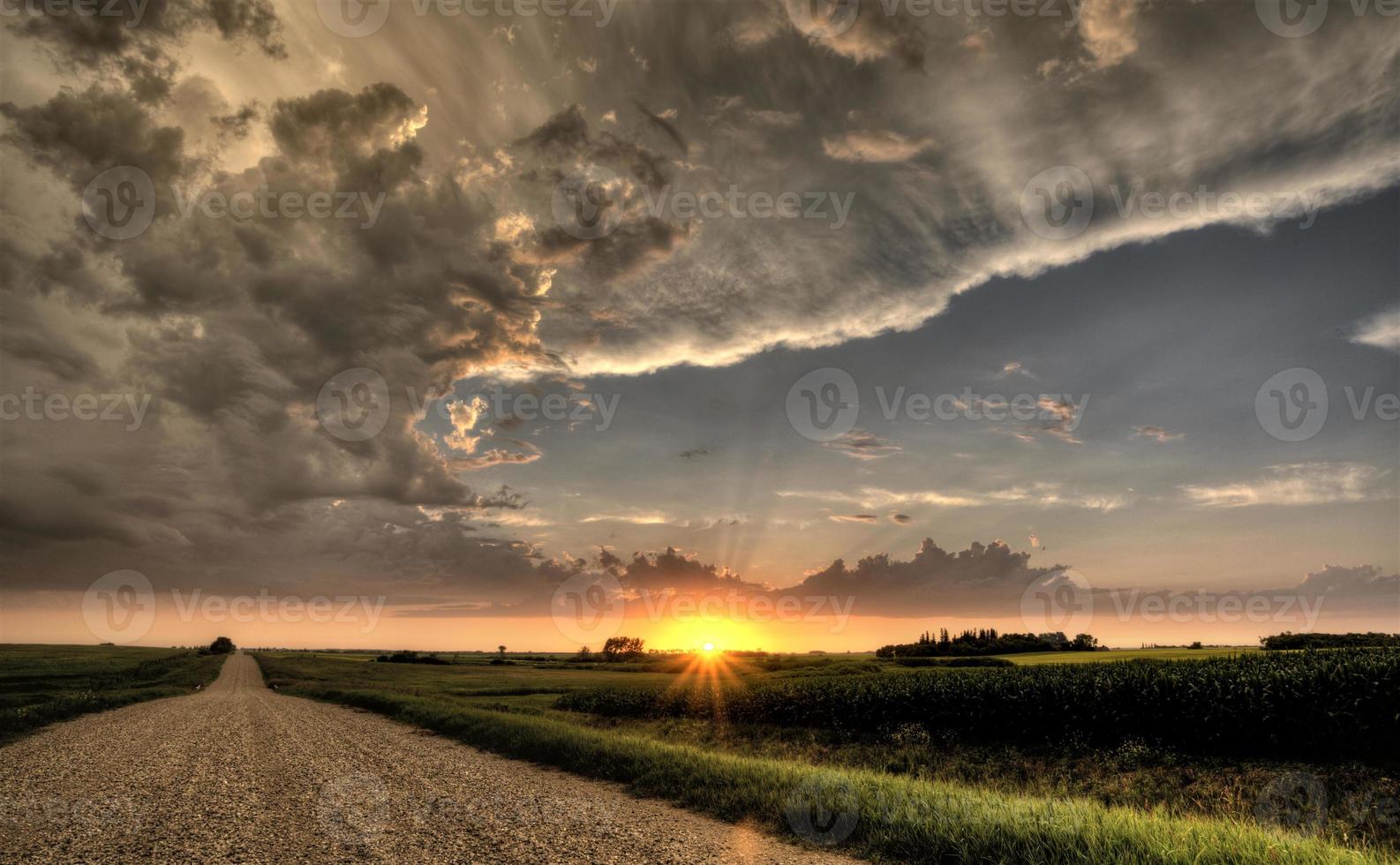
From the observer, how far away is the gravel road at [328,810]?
1043 centimetres

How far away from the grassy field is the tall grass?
0.73m

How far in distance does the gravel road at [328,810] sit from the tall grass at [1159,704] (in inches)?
660

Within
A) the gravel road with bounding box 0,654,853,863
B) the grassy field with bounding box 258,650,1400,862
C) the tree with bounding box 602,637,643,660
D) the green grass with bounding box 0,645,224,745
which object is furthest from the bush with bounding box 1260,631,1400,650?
the tree with bounding box 602,637,643,660

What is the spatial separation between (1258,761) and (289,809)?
2510 centimetres

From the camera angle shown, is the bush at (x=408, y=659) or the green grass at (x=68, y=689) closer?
the green grass at (x=68, y=689)

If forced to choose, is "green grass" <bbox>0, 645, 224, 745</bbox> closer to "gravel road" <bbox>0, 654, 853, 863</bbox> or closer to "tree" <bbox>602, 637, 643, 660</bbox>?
"gravel road" <bbox>0, 654, 853, 863</bbox>

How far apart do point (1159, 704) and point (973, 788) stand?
9155mm

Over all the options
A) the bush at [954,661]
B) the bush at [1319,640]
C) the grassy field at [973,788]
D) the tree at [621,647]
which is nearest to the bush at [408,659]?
the tree at [621,647]

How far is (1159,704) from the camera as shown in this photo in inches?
829

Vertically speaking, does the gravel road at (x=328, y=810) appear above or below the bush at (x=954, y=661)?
above

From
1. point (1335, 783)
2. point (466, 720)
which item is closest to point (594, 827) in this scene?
point (466, 720)

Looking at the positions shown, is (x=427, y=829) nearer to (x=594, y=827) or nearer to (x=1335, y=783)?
(x=594, y=827)

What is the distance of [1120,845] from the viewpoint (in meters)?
9.06

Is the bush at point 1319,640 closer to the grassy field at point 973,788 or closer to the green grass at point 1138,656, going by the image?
the green grass at point 1138,656
